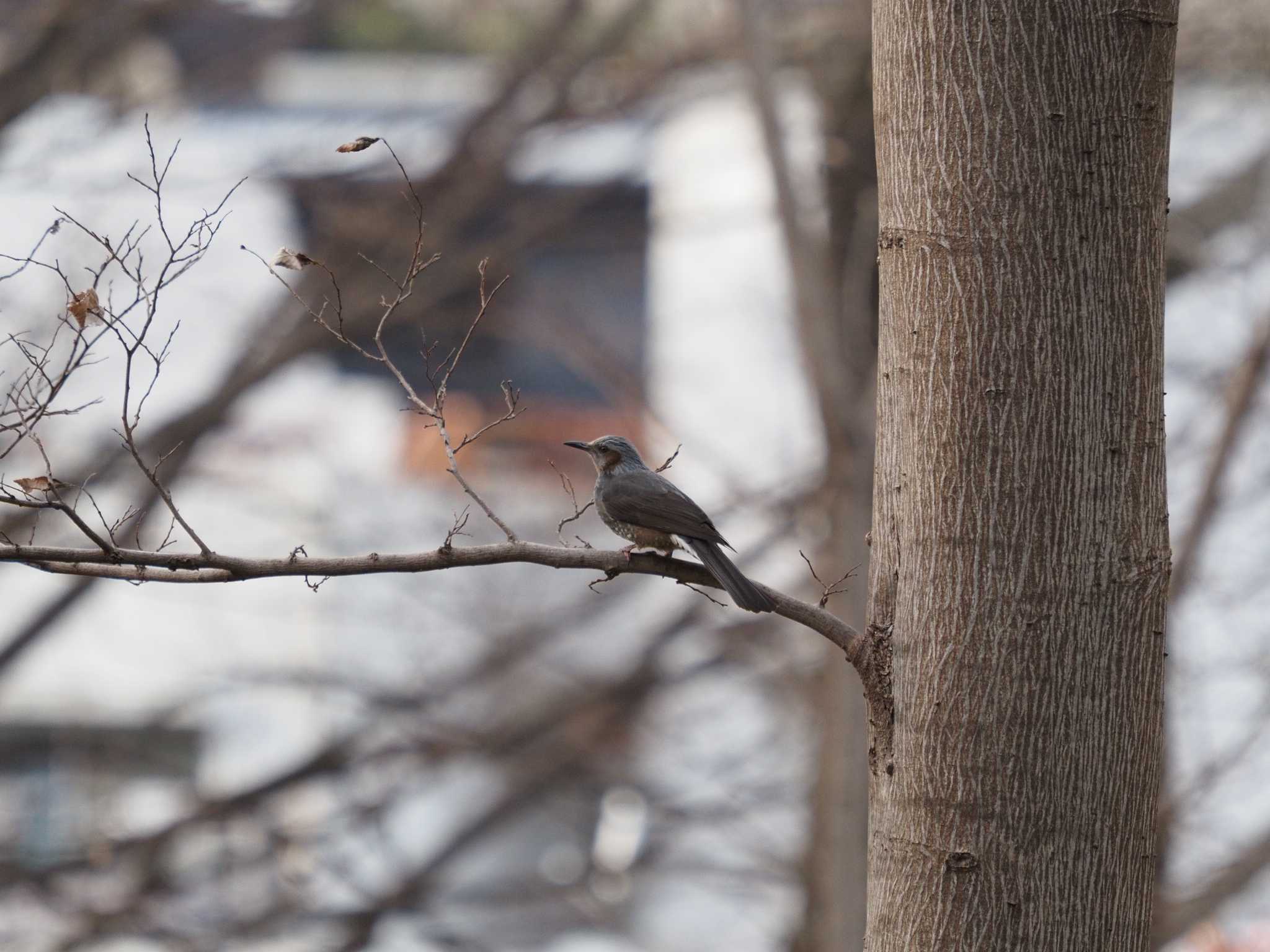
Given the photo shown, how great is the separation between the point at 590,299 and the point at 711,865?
803 cm

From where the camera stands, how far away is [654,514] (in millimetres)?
3492

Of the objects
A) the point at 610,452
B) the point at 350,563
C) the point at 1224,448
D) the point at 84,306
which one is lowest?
the point at 350,563

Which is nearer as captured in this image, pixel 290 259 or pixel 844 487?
pixel 290 259

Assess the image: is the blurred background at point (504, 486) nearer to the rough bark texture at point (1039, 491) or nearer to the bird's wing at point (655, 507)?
the bird's wing at point (655, 507)

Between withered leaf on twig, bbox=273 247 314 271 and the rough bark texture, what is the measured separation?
126 centimetres

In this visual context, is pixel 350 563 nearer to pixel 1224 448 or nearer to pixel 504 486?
pixel 1224 448

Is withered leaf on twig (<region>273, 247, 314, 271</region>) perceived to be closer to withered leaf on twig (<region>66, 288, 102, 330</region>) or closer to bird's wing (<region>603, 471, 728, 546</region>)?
withered leaf on twig (<region>66, 288, 102, 330</region>)

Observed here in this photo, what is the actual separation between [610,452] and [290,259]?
1554 mm

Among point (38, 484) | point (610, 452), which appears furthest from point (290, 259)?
point (610, 452)

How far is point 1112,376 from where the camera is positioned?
8.06 feet

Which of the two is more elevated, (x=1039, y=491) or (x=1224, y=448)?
(x=1224, y=448)

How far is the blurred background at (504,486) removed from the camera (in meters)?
7.74

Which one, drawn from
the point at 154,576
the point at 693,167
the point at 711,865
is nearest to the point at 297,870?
the point at 711,865

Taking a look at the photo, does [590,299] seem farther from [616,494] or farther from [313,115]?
[616,494]
